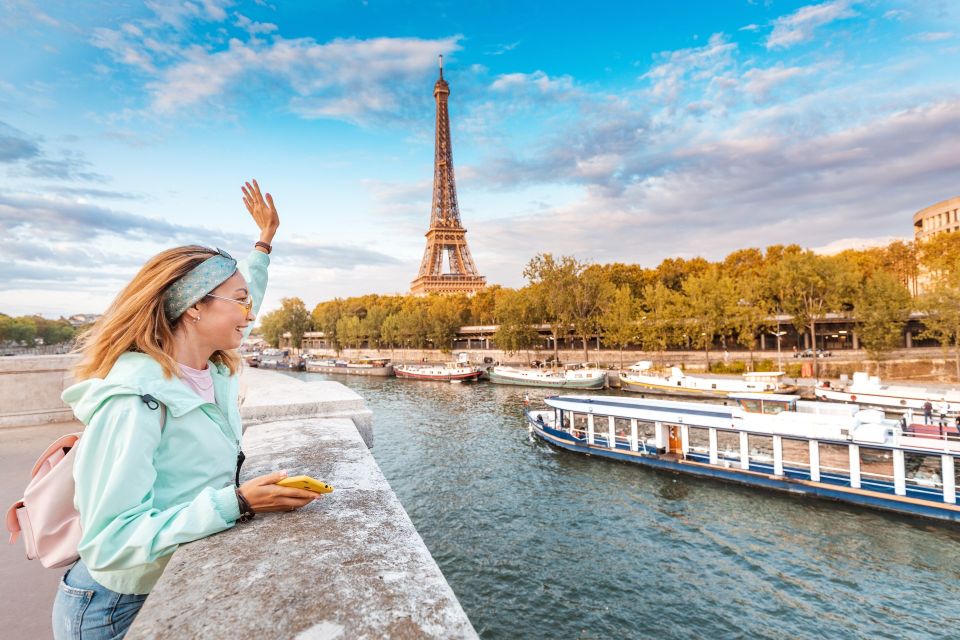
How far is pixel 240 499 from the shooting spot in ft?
7.59

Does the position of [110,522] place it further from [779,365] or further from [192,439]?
[779,365]

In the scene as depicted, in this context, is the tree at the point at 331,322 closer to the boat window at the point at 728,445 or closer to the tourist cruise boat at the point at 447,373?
the tourist cruise boat at the point at 447,373

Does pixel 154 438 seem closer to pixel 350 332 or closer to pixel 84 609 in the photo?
pixel 84 609

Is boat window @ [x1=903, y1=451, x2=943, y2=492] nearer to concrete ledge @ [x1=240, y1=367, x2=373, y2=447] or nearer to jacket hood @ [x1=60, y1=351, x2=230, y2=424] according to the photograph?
concrete ledge @ [x1=240, y1=367, x2=373, y2=447]

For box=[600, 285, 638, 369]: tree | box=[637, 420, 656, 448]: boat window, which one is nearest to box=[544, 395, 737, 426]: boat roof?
box=[637, 420, 656, 448]: boat window

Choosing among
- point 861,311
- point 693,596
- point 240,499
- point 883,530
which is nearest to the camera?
point 240,499

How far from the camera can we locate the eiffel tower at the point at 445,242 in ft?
297

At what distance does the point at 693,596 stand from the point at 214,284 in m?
11.7

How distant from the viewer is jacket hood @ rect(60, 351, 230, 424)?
6.01 ft

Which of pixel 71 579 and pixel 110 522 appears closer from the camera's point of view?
pixel 110 522

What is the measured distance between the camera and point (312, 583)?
2.00 meters

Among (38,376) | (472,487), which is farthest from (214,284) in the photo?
(472,487)

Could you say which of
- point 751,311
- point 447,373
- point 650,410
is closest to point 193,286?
point 650,410

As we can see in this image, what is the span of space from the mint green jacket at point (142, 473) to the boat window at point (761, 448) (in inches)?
764
